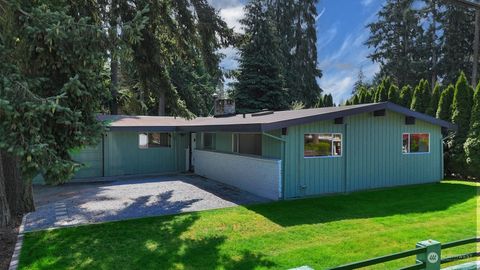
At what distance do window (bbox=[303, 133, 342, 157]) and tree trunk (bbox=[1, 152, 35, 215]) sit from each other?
6811 mm

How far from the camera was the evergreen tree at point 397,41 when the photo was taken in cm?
2791

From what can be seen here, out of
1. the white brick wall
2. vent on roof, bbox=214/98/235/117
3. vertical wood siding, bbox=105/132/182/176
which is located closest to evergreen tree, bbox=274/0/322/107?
vent on roof, bbox=214/98/235/117

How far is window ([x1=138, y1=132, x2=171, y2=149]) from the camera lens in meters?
14.4

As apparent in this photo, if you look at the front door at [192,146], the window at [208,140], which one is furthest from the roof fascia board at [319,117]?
the front door at [192,146]

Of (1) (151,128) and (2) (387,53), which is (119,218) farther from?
(2) (387,53)

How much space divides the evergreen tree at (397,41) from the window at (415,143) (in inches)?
717

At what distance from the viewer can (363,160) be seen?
10531 mm

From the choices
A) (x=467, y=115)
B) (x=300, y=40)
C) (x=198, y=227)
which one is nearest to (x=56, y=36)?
(x=198, y=227)

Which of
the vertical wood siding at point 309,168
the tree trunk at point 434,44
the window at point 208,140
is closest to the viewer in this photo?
the vertical wood siding at point 309,168

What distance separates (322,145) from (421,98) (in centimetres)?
841

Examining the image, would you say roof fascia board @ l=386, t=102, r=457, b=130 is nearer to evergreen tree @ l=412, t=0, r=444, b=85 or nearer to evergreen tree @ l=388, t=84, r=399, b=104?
evergreen tree @ l=388, t=84, r=399, b=104

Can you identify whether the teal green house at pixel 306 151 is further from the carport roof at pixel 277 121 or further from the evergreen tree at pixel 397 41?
the evergreen tree at pixel 397 41

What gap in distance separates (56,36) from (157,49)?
16.5ft

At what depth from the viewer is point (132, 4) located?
924cm
